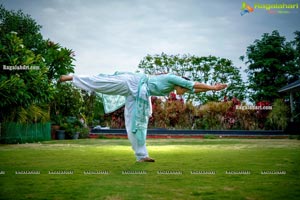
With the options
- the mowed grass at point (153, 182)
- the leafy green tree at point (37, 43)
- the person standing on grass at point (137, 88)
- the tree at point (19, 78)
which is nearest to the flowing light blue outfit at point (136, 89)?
the person standing on grass at point (137, 88)

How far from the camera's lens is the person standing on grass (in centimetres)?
517

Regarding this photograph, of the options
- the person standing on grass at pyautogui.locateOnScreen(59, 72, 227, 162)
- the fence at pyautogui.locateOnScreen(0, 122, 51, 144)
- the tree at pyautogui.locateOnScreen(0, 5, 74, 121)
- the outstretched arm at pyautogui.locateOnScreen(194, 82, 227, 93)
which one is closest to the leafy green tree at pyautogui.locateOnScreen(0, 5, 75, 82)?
the tree at pyautogui.locateOnScreen(0, 5, 74, 121)

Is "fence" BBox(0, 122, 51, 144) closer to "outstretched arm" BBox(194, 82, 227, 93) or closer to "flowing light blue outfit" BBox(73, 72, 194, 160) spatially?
"flowing light blue outfit" BBox(73, 72, 194, 160)

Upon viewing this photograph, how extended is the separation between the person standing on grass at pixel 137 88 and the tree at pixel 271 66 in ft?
54.7

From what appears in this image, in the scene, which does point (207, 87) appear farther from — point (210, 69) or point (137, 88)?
point (210, 69)

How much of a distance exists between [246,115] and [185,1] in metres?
8.25

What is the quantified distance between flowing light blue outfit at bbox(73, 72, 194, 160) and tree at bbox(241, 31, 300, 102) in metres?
16.7

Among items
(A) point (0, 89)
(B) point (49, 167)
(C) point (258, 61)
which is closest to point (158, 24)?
(C) point (258, 61)

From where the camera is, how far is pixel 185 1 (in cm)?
1226

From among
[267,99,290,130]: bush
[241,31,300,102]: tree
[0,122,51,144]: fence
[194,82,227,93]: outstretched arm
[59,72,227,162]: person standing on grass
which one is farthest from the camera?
[241,31,300,102]: tree

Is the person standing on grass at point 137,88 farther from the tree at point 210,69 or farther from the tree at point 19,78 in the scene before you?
the tree at point 210,69

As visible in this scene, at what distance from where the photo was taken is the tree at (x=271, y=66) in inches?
822

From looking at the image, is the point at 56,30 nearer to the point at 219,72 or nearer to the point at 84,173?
the point at 84,173

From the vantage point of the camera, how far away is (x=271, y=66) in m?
21.2
